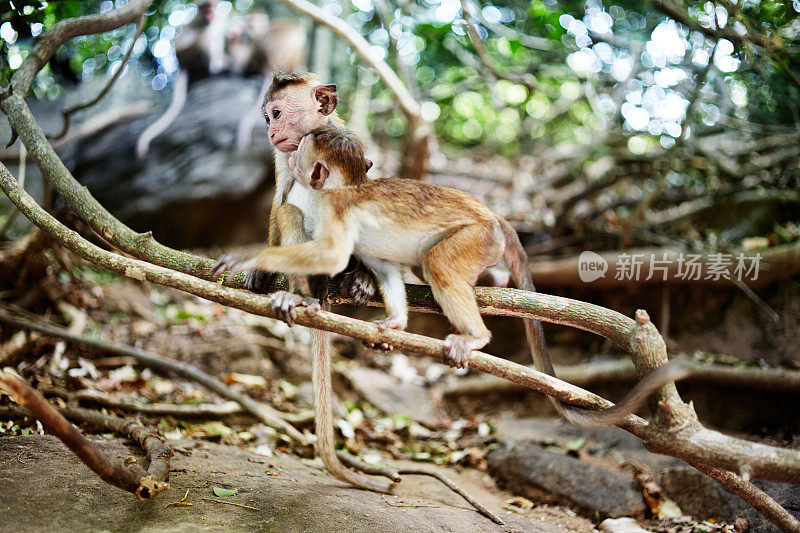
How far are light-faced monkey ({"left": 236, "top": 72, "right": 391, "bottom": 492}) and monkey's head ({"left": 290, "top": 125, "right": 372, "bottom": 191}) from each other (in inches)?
7.6

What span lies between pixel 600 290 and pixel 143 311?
509 centimetres

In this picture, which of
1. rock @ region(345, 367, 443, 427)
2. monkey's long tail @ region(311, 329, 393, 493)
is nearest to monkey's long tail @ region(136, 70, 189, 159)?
rock @ region(345, 367, 443, 427)

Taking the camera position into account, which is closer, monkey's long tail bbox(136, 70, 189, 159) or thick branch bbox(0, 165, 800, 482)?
thick branch bbox(0, 165, 800, 482)

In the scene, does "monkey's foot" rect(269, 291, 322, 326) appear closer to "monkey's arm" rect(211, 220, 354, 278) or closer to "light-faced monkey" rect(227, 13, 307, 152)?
"monkey's arm" rect(211, 220, 354, 278)

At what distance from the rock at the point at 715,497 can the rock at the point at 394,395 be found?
91.7 inches

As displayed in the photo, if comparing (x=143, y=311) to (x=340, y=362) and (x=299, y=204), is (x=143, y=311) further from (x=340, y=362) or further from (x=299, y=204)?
(x=299, y=204)

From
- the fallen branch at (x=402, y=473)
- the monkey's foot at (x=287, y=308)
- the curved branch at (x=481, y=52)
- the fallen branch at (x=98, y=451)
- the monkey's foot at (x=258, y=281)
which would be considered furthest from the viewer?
the curved branch at (x=481, y=52)

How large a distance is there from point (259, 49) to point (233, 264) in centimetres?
756

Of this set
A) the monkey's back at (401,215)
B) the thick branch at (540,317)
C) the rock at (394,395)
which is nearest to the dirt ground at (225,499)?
the thick branch at (540,317)

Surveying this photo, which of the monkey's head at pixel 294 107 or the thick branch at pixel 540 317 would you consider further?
the monkey's head at pixel 294 107

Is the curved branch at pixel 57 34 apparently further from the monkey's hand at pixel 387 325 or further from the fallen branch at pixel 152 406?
the monkey's hand at pixel 387 325

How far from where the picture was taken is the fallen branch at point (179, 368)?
15.3 ft

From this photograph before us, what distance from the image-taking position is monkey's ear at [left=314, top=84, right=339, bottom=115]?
3670 mm

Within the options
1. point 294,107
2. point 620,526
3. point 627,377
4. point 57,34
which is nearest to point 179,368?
point 294,107
